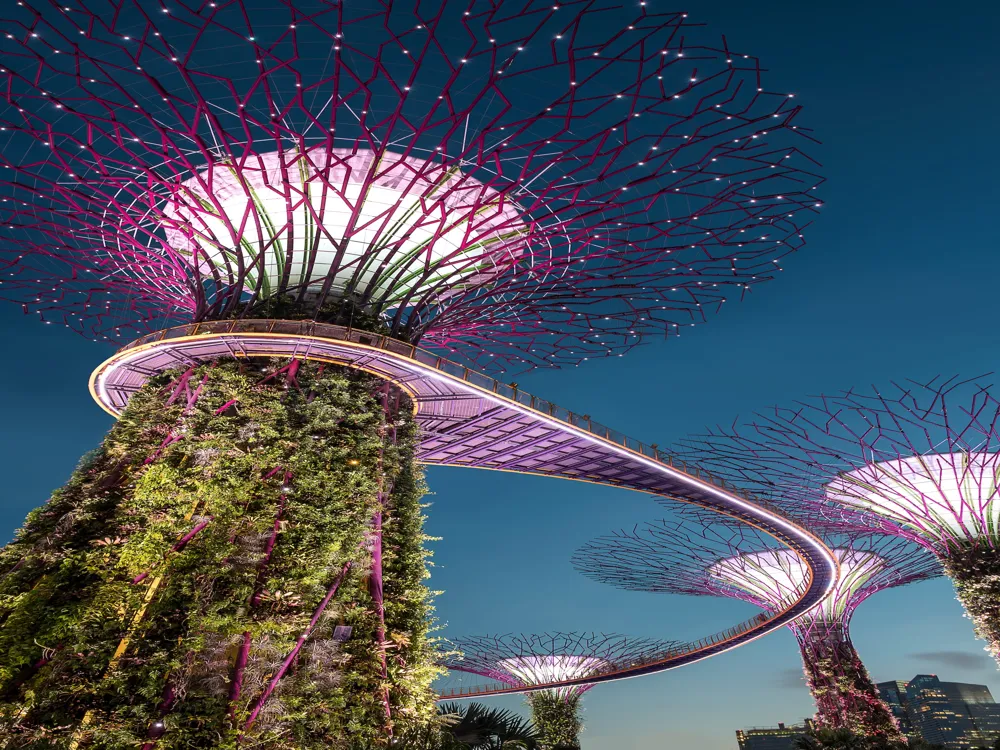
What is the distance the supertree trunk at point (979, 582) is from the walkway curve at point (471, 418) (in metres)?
5.58

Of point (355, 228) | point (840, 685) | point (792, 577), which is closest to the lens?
point (355, 228)

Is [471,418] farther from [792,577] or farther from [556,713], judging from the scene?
[556,713]

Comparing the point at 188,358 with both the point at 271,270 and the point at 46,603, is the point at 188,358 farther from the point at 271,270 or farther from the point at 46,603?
the point at 46,603

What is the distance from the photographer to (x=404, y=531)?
624 inches

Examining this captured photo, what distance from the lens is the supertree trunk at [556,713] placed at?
43781 millimetres

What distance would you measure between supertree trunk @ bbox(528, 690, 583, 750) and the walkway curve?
18.7 metres

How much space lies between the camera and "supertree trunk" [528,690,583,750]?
4378 centimetres

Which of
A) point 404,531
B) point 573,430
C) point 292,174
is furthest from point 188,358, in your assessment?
point 573,430

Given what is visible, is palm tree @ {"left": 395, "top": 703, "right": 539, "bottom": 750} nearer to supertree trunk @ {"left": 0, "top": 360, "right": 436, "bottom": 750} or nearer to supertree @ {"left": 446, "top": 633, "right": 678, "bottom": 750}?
supertree trunk @ {"left": 0, "top": 360, "right": 436, "bottom": 750}

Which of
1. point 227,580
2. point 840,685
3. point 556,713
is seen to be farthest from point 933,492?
point 556,713

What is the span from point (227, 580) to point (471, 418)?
10.9m

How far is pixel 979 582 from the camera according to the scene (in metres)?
25.5

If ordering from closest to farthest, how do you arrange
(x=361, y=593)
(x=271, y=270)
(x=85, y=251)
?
(x=361, y=593) < (x=85, y=251) < (x=271, y=270)

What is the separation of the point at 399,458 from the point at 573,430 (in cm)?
641
